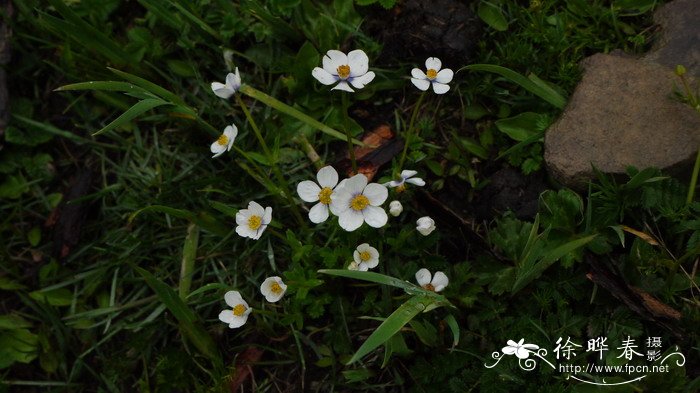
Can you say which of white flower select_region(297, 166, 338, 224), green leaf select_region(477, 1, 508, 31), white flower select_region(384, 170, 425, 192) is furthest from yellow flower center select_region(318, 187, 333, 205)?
green leaf select_region(477, 1, 508, 31)

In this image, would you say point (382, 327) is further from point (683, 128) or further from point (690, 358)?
point (683, 128)

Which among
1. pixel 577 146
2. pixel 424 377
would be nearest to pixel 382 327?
pixel 424 377

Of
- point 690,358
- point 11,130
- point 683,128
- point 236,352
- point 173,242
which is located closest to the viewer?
point 690,358

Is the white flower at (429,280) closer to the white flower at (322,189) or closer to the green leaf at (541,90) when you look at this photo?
the white flower at (322,189)

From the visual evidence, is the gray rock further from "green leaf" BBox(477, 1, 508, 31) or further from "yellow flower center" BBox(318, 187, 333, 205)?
"yellow flower center" BBox(318, 187, 333, 205)

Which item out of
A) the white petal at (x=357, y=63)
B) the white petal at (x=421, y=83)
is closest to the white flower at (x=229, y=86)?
the white petal at (x=357, y=63)

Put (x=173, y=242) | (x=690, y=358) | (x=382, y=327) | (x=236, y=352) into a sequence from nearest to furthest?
(x=382, y=327) → (x=690, y=358) → (x=236, y=352) → (x=173, y=242)

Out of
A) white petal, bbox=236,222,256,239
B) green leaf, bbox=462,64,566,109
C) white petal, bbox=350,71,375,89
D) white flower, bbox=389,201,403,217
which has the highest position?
white petal, bbox=350,71,375,89
